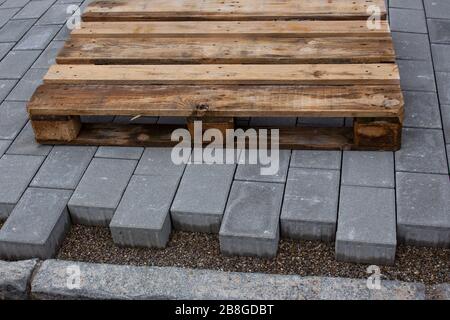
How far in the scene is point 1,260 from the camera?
11.3 feet

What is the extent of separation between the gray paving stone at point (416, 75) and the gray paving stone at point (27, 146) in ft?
7.73

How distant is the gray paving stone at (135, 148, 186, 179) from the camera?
3781 mm

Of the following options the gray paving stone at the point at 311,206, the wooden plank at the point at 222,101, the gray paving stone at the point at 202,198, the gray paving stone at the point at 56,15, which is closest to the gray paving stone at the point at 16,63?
the gray paving stone at the point at 56,15

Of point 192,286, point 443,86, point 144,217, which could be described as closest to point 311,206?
point 192,286

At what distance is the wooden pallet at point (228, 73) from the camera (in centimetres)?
369

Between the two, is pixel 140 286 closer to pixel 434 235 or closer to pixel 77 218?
pixel 77 218

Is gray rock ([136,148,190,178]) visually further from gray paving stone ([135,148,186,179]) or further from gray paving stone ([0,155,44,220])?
gray paving stone ([0,155,44,220])

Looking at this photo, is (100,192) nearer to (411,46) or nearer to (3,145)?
(3,145)

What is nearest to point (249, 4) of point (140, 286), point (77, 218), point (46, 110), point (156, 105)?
point (156, 105)

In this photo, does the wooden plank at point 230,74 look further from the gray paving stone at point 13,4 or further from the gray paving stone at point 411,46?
the gray paving stone at point 13,4

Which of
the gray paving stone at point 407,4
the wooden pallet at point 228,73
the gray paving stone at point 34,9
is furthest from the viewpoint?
the gray paving stone at point 34,9

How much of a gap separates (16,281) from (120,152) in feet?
3.39
